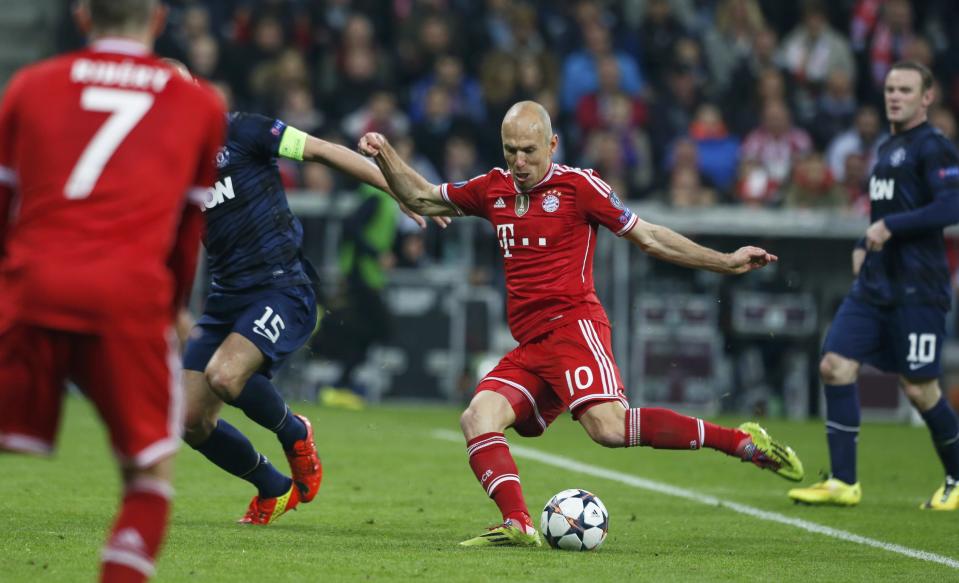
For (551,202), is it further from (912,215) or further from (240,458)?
(912,215)

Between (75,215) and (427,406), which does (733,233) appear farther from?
(75,215)

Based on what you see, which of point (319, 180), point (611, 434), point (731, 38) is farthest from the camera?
point (731, 38)

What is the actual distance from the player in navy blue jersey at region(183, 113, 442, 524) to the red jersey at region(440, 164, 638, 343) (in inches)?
24.4

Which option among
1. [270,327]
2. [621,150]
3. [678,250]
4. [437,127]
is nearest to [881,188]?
[678,250]

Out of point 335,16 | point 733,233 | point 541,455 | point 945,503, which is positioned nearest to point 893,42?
point 733,233

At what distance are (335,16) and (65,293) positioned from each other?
15.2 m

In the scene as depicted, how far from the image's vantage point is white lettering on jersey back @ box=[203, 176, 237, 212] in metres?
7.83

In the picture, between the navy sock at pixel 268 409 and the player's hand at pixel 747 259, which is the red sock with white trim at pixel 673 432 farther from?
the navy sock at pixel 268 409

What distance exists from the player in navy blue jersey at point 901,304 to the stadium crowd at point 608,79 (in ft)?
23.1

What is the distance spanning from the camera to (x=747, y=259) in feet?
23.3

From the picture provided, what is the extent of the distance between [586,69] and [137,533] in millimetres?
14841

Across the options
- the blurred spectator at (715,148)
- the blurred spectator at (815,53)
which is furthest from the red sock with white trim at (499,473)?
the blurred spectator at (815,53)

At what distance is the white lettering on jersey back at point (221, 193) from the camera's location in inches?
308

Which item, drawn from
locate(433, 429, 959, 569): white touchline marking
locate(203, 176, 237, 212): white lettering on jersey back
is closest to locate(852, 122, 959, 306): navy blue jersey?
locate(433, 429, 959, 569): white touchline marking
